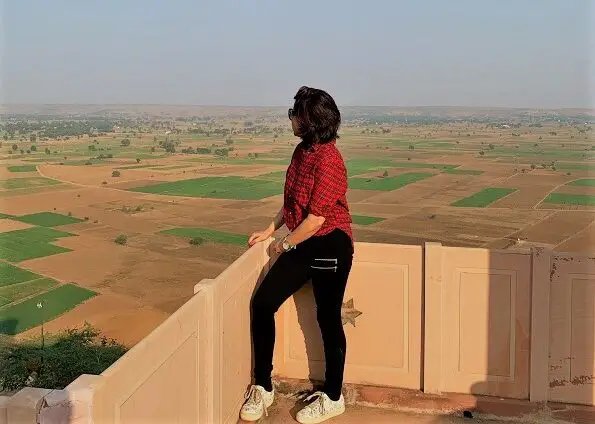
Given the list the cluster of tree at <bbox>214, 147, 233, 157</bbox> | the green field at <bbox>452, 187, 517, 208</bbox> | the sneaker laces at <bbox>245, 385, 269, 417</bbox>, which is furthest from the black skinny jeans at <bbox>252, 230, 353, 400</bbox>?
the cluster of tree at <bbox>214, 147, 233, 157</bbox>

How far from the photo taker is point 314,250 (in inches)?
136

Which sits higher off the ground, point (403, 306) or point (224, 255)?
point (403, 306)

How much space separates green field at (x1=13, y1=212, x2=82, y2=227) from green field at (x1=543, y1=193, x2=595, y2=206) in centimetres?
2799

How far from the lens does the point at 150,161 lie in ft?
213

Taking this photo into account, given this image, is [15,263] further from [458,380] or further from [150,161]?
[150,161]

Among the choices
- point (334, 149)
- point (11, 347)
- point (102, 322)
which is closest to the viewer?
point (334, 149)

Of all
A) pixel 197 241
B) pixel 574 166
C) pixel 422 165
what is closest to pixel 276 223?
pixel 197 241

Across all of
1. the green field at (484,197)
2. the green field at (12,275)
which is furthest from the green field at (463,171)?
the green field at (12,275)

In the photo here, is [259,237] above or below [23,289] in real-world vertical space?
above

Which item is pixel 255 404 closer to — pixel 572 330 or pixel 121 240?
pixel 572 330

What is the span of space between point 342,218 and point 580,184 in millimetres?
50053

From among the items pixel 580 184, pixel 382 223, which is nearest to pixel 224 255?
pixel 382 223

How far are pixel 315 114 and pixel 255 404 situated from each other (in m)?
1.62

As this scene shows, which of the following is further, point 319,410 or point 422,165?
point 422,165
